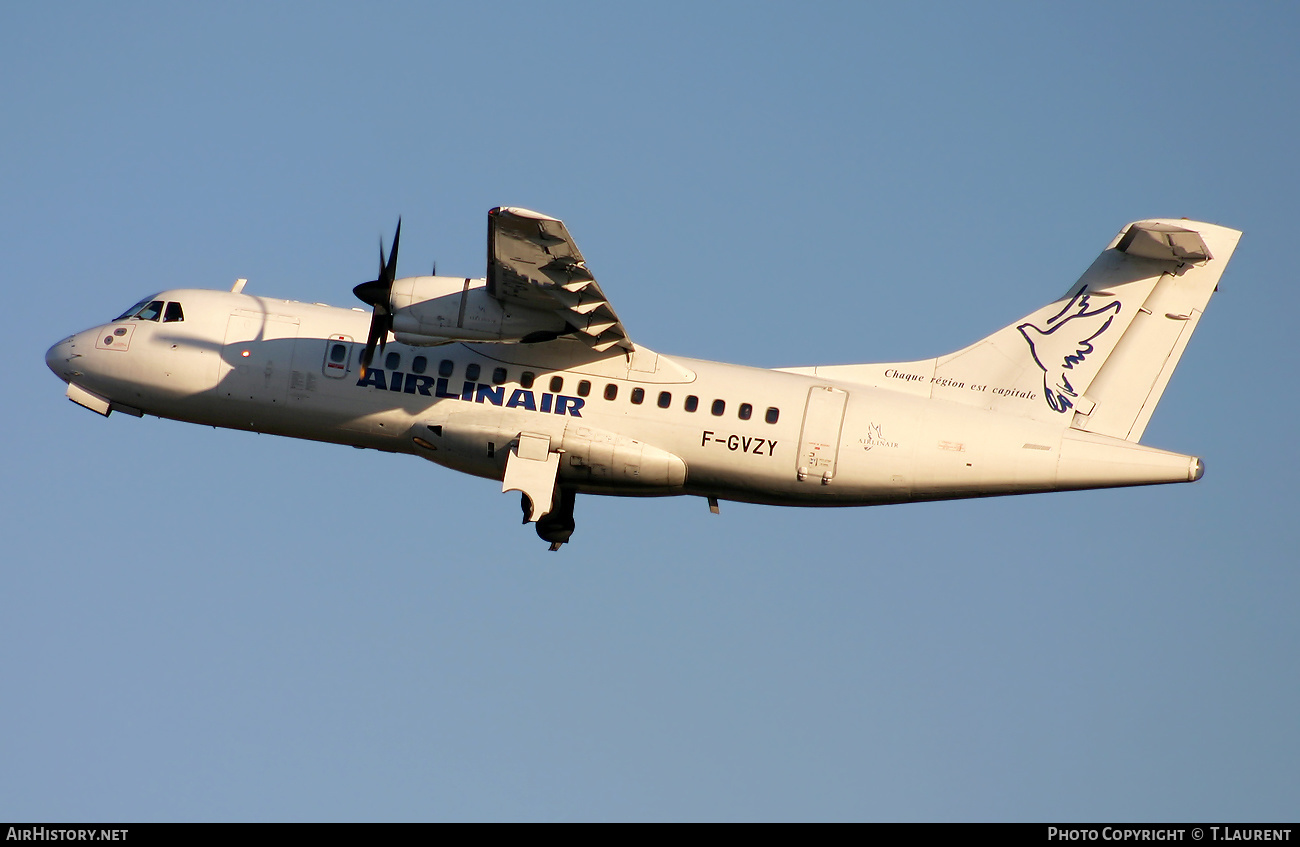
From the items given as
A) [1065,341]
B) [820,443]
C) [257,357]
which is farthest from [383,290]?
[1065,341]

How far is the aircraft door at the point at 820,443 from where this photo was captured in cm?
2498

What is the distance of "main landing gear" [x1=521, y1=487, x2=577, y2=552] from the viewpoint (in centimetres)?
2730

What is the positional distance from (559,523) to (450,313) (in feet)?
18.2

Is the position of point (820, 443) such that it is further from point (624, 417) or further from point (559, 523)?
point (559, 523)

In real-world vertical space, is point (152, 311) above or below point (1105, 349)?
below

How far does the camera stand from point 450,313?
77.7 feet

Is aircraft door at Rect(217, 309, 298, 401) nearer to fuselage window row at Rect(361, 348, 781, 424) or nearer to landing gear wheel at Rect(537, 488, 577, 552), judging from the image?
fuselage window row at Rect(361, 348, 781, 424)

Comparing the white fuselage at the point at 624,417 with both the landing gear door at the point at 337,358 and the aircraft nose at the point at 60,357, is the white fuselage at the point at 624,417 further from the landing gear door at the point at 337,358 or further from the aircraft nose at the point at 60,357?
the aircraft nose at the point at 60,357

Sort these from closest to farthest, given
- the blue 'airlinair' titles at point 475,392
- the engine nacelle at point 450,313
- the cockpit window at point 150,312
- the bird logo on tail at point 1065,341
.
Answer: the engine nacelle at point 450,313
the blue 'airlinair' titles at point 475,392
the bird logo on tail at point 1065,341
the cockpit window at point 150,312

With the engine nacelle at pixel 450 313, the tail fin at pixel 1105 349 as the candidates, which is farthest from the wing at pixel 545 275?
the tail fin at pixel 1105 349

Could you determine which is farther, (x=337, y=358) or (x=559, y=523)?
(x=559, y=523)

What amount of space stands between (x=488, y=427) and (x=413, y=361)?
1.97m

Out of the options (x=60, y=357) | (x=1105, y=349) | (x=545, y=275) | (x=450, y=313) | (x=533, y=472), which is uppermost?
(x=1105, y=349)

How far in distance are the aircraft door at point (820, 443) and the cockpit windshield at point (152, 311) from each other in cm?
1209
